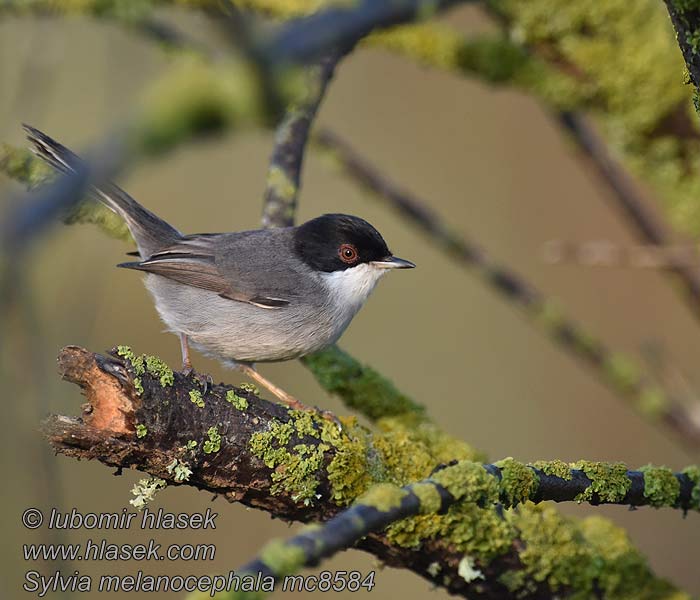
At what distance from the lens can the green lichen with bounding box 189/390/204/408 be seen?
9.36ft

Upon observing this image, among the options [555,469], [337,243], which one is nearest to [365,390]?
[337,243]

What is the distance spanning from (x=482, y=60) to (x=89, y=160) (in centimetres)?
436

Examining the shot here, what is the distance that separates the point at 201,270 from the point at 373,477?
6.30ft

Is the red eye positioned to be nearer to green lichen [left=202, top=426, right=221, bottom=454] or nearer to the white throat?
the white throat

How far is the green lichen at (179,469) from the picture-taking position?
2795 mm

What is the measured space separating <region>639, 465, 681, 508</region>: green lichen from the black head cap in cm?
220

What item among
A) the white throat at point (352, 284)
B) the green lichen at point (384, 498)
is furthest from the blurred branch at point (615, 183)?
the green lichen at point (384, 498)

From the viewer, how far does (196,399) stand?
2.87 metres

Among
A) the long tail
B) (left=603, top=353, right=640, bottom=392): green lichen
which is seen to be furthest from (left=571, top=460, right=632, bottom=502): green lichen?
the long tail

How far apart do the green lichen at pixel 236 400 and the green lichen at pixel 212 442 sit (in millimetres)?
146

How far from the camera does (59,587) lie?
169 centimetres

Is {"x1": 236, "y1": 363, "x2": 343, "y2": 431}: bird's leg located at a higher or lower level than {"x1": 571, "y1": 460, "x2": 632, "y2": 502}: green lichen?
higher

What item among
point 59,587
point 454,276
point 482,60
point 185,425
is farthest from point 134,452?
point 454,276

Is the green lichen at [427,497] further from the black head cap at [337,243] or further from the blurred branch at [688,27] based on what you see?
the black head cap at [337,243]
